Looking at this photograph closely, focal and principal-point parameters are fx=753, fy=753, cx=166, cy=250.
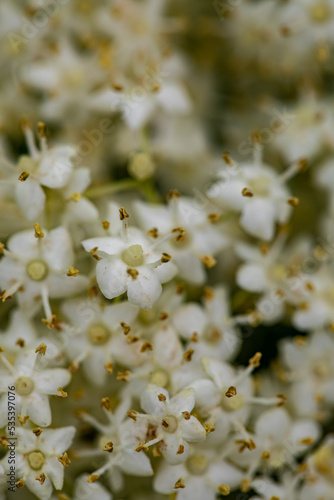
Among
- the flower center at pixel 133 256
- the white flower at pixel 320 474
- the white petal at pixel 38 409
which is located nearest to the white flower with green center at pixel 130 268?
the flower center at pixel 133 256

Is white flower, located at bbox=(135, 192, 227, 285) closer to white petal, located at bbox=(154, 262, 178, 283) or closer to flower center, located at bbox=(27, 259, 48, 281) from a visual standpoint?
white petal, located at bbox=(154, 262, 178, 283)

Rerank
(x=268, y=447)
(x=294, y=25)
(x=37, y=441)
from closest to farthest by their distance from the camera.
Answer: (x=37, y=441) < (x=268, y=447) < (x=294, y=25)

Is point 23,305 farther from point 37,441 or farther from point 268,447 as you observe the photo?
point 268,447

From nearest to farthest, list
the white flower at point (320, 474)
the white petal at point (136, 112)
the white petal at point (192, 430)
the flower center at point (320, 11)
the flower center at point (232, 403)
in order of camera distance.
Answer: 1. the white petal at point (192, 430)
2. the flower center at point (232, 403)
3. the white flower at point (320, 474)
4. the white petal at point (136, 112)
5. the flower center at point (320, 11)

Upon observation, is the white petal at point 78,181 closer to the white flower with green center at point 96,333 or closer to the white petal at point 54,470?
the white flower with green center at point 96,333

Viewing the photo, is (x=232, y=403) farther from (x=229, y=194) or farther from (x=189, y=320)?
(x=229, y=194)

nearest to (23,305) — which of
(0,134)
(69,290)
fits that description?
(69,290)
